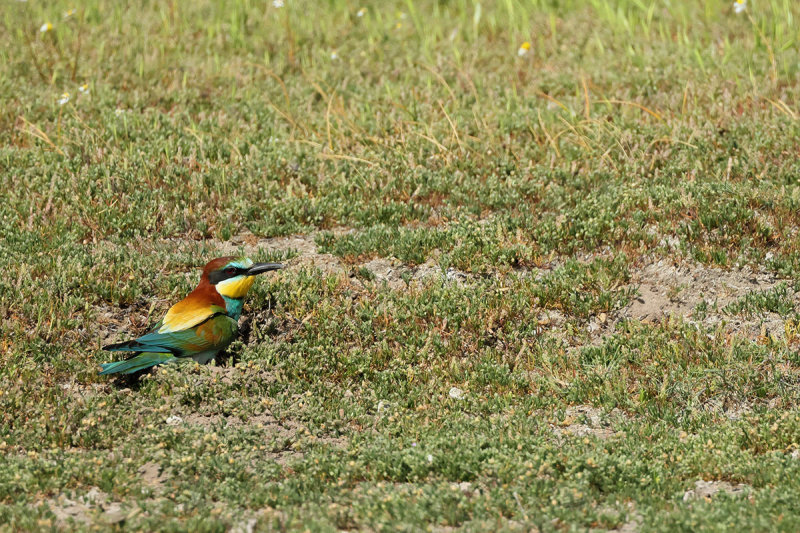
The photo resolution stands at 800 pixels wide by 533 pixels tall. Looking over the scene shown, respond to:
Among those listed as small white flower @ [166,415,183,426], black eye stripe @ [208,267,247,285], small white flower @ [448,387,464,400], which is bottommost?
small white flower @ [448,387,464,400]

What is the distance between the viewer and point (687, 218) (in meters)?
8.68

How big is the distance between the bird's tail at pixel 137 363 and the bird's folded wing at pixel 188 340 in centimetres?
4

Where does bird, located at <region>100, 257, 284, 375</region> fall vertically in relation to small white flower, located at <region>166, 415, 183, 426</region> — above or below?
above

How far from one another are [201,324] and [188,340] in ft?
0.52

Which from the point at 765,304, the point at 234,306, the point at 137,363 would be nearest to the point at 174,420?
the point at 137,363

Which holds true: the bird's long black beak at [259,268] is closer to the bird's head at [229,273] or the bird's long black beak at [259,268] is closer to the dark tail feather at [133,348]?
the bird's head at [229,273]

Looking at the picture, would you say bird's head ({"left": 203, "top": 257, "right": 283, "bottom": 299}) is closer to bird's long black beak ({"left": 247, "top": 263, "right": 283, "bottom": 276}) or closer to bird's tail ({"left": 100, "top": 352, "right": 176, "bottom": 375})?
bird's long black beak ({"left": 247, "top": 263, "right": 283, "bottom": 276})

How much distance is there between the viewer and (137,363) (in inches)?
271

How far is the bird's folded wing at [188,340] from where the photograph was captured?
22.8 ft

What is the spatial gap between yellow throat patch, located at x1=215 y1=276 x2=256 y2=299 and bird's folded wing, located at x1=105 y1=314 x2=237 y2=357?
199 millimetres

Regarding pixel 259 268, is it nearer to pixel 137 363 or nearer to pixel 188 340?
pixel 188 340

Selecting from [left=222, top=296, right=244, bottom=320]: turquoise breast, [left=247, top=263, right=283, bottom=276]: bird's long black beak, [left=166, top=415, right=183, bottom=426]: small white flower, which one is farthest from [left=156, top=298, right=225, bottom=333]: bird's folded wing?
[left=166, top=415, right=183, bottom=426]: small white flower

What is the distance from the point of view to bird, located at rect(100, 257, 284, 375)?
22.7 feet

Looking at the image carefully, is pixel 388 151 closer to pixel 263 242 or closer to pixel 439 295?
pixel 263 242
